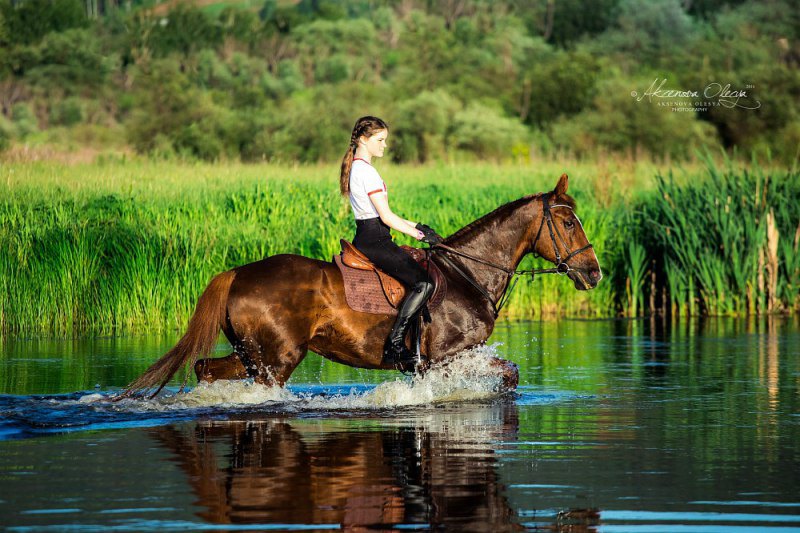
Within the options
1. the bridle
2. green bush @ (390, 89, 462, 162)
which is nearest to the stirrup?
the bridle

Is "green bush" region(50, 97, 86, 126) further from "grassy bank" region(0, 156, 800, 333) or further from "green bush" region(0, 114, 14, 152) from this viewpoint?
"grassy bank" region(0, 156, 800, 333)

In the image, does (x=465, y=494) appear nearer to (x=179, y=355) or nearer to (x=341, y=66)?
(x=179, y=355)

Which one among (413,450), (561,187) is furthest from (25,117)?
(413,450)

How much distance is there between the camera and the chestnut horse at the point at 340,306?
31.5 feet

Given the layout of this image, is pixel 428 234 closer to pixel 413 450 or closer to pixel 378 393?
pixel 378 393

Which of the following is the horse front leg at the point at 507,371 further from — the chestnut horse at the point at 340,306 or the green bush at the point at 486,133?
the green bush at the point at 486,133

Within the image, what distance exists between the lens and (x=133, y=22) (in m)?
84.2

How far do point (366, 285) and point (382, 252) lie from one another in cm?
28

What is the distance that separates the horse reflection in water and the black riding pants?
42.7 inches

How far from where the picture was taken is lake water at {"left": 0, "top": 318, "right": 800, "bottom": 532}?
6.38m

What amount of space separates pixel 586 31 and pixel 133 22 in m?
34.6

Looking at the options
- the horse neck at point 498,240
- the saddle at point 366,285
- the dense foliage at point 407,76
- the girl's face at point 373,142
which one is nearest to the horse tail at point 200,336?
the saddle at point 366,285

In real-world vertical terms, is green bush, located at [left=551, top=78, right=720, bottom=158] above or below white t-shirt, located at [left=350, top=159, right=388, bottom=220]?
above

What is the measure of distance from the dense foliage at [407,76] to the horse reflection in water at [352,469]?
22543 millimetres
